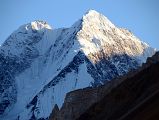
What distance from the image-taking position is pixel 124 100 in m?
12.1

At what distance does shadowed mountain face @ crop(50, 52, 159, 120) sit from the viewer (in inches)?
243

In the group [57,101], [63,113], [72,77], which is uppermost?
[72,77]

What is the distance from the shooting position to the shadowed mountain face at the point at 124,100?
6.16 meters

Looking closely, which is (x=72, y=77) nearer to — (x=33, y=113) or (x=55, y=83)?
(x=55, y=83)

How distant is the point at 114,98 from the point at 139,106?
36.4 ft

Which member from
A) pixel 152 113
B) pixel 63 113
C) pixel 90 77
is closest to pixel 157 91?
pixel 152 113

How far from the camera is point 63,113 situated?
52.0 m

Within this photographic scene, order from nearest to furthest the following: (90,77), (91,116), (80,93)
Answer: (91,116) < (80,93) < (90,77)

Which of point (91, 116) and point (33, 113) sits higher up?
point (33, 113)

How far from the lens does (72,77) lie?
200 meters

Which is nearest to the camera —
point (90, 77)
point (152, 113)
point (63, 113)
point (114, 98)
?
point (152, 113)

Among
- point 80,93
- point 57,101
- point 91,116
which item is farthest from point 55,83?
point 91,116

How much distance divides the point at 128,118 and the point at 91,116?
44.7 ft

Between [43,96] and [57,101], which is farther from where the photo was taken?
[43,96]
